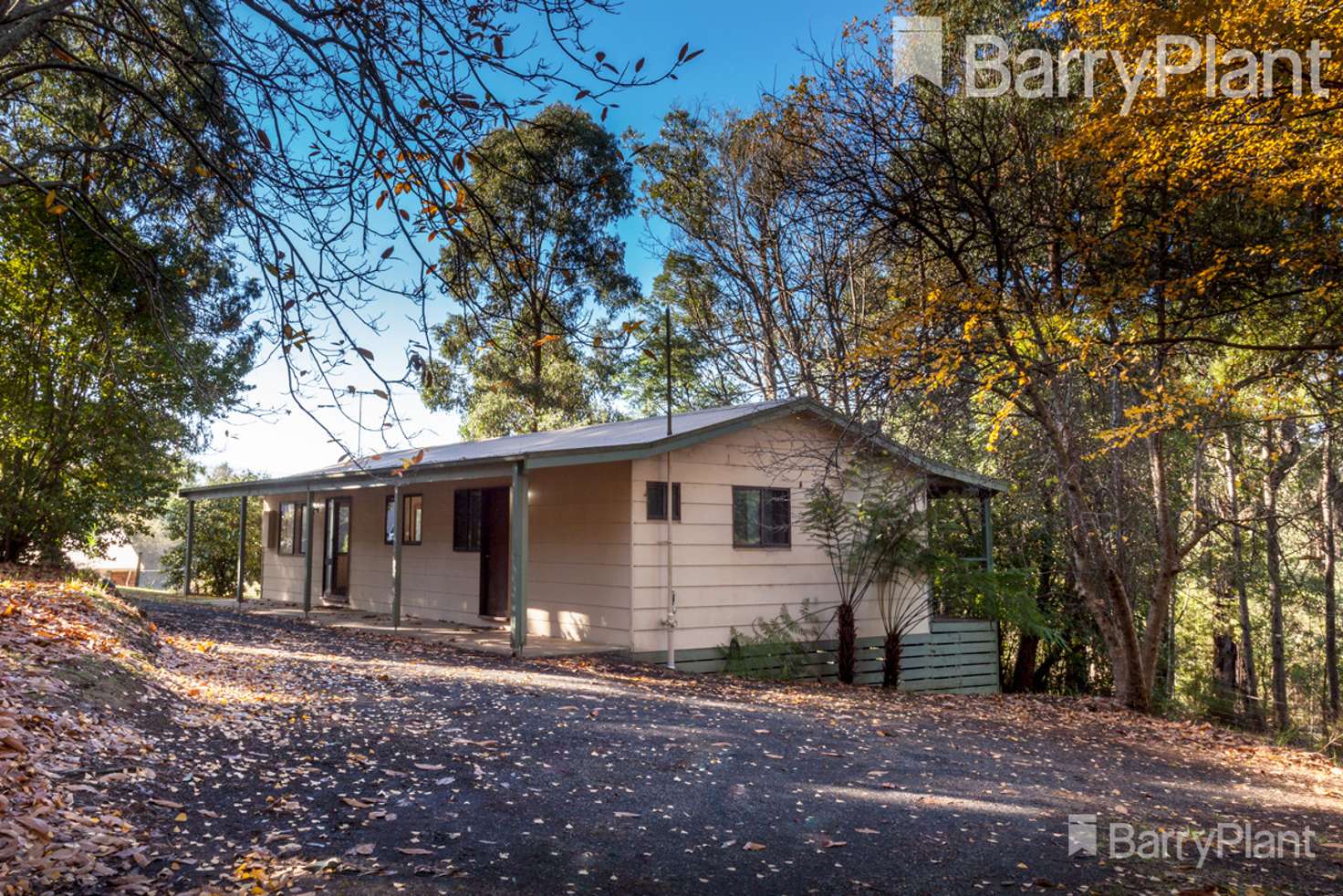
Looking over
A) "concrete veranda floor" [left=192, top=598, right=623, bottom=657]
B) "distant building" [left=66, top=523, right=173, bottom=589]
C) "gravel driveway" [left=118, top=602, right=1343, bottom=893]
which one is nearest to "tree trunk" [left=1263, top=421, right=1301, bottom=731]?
"gravel driveway" [left=118, top=602, right=1343, bottom=893]

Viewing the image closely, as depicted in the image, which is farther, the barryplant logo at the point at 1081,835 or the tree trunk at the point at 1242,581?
the tree trunk at the point at 1242,581

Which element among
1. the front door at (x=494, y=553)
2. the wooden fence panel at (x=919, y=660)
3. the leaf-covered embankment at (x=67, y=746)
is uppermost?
the front door at (x=494, y=553)

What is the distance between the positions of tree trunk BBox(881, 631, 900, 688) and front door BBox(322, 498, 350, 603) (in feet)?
33.6

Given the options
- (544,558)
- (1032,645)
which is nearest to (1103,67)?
(544,558)

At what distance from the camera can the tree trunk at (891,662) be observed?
40.8 ft

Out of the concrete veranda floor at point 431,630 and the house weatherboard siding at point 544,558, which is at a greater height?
the house weatherboard siding at point 544,558

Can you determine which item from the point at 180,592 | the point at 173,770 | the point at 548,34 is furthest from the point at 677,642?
the point at 180,592

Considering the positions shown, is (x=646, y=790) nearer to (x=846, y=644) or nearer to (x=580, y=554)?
(x=580, y=554)

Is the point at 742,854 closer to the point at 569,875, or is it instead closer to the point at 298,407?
the point at 569,875

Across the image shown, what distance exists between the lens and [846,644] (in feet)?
40.5

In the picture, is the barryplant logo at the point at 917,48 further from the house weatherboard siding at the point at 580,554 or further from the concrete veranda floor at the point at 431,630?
the concrete veranda floor at the point at 431,630

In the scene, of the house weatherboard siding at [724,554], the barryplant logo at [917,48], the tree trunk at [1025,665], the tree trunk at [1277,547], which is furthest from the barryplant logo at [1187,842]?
the tree trunk at [1025,665]

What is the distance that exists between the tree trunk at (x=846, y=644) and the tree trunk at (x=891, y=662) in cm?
48

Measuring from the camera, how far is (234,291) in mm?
16203
